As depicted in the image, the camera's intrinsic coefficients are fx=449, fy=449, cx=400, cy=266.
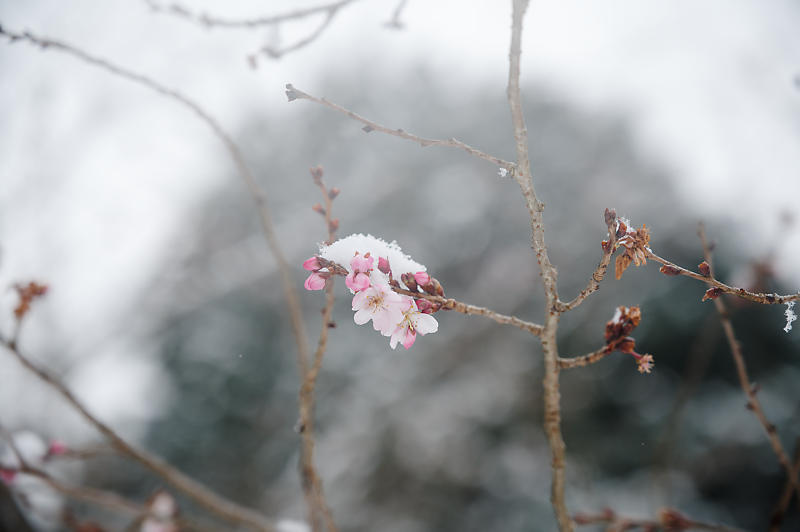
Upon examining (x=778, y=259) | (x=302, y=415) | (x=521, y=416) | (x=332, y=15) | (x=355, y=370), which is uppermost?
(x=355, y=370)

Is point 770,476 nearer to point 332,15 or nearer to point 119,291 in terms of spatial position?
point 332,15

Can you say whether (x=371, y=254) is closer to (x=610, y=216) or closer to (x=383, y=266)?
(x=383, y=266)

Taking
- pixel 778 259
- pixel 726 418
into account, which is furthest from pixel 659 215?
pixel 778 259

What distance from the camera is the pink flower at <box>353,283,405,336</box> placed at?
78 centimetres

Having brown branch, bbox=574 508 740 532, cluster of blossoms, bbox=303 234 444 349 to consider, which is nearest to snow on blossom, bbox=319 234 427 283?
cluster of blossoms, bbox=303 234 444 349

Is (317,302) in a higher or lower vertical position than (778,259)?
higher

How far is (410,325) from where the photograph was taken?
2.78ft

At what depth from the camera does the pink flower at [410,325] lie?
821 millimetres

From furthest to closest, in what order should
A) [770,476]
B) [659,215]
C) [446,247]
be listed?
[446,247], [659,215], [770,476]

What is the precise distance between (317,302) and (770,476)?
6.01m

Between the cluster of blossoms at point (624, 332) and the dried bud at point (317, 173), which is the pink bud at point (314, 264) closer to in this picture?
the dried bud at point (317, 173)

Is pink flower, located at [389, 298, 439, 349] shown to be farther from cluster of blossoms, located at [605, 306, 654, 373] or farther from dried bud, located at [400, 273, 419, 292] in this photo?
cluster of blossoms, located at [605, 306, 654, 373]

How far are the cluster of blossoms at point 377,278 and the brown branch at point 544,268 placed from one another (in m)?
0.18

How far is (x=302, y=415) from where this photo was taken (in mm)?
898
